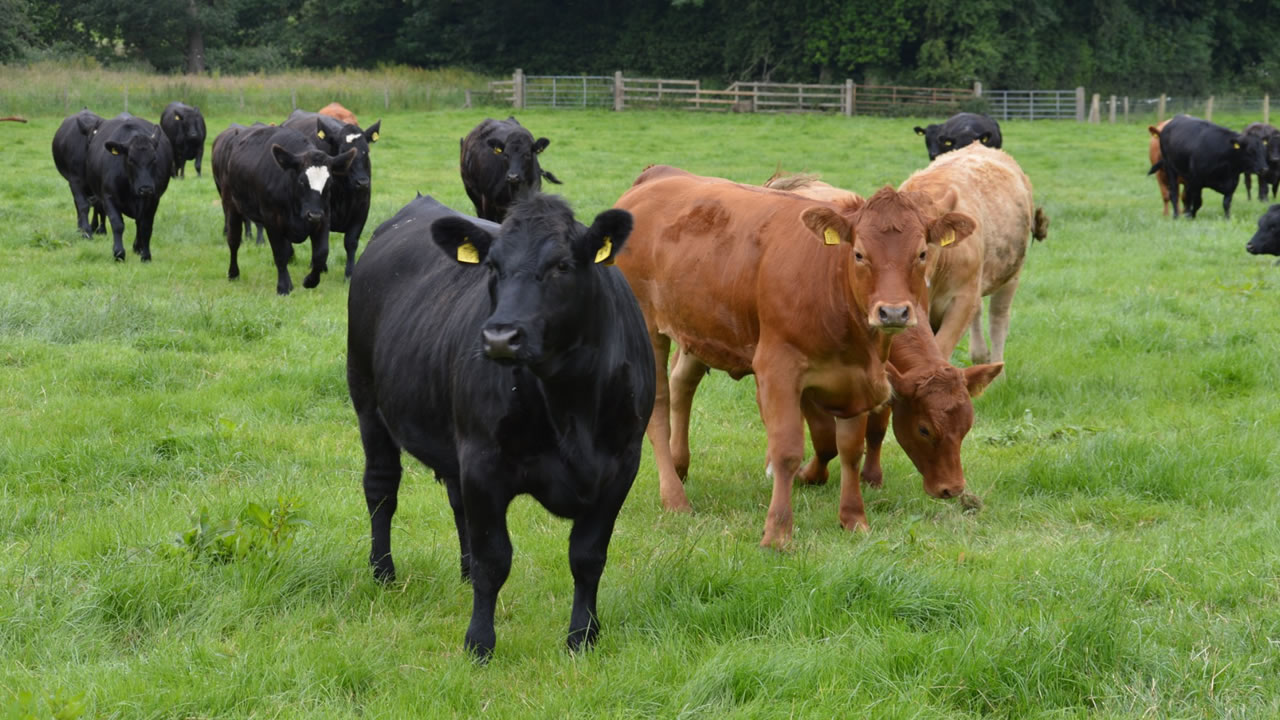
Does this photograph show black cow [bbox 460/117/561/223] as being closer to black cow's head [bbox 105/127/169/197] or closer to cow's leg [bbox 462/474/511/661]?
black cow's head [bbox 105/127/169/197]

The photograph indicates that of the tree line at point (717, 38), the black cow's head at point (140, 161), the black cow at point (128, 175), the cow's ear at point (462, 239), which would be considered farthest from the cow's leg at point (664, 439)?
the tree line at point (717, 38)

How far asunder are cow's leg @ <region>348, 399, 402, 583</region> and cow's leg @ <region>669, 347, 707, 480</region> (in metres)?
1.96

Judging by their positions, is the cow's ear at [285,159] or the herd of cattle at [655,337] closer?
the herd of cattle at [655,337]

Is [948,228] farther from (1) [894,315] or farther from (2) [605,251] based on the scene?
(2) [605,251]

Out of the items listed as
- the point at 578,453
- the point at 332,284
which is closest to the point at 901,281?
the point at 578,453

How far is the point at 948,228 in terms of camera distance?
5449 mm

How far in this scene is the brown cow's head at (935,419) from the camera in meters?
5.67

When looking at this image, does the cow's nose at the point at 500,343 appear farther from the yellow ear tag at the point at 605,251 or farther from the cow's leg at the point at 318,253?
the cow's leg at the point at 318,253

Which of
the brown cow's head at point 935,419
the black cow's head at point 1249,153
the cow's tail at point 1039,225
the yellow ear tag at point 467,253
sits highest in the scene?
the black cow's head at point 1249,153

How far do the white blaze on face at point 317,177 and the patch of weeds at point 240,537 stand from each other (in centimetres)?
790

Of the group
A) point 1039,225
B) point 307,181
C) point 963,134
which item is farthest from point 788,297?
point 963,134

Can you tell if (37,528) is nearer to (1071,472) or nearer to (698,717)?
(698,717)

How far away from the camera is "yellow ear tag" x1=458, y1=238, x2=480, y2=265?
4031 millimetres

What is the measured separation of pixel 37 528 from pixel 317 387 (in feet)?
9.36
